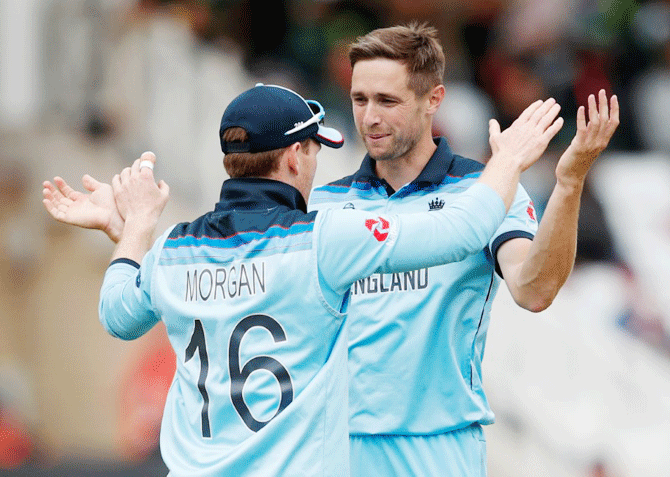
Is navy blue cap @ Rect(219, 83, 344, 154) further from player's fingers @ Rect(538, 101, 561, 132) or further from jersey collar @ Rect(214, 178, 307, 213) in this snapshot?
player's fingers @ Rect(538, 101, 561, 132)

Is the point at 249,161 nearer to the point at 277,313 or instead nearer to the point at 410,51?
the point at 277,313

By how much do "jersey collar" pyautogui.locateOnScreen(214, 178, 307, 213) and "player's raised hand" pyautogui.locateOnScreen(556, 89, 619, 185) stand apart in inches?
32.6

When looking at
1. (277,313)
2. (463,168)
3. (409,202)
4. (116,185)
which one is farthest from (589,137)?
(116,185)

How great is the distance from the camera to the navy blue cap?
283cm

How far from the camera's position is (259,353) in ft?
8.79

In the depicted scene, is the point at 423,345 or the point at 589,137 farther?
the point at 423,345

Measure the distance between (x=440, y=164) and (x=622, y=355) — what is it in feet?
14.0

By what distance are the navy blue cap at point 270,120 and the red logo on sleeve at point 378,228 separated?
1.26 feet

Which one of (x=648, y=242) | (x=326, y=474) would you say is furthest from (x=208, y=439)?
(x=648, y=242)

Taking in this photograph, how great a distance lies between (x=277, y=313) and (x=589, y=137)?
41.5 inches

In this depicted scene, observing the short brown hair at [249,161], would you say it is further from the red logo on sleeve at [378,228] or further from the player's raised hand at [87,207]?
the player's raised hand at [87,207]

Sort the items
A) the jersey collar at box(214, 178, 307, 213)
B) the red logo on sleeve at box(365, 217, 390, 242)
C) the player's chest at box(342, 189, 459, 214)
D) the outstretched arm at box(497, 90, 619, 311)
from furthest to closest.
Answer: the player's chest at box(342, 189, 459, 214) → the outstretched arm at box(497, 90, 619, 311) → the jersey collar at box(214, 178, 307, 213) → the red logo on sleeve at box(365, 217, 390, 242)

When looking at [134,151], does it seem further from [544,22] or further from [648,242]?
[648,242]

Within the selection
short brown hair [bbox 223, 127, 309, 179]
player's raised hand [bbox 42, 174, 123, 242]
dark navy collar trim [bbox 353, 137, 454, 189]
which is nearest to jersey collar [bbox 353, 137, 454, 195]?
dark navy collar trim [bbox 353, 137, 454, 189]
